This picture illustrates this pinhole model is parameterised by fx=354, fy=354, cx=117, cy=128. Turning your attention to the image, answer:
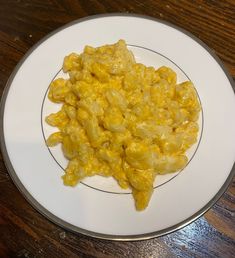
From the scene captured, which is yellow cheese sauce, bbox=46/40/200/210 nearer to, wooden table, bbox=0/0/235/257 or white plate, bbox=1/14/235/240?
white plate, bbox=1/14/235/240

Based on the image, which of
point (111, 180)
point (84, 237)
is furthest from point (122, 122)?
point (84, 237)

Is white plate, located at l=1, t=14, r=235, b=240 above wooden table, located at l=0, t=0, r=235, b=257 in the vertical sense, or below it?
above

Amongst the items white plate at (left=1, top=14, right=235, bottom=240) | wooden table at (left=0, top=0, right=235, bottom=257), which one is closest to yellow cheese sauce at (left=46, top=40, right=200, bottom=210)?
white plate at (left=1, top=14, right=235, bottom=240)

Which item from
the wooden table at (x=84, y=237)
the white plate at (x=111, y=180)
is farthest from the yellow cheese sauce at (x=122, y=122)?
the wooden table at (x=84, y=237)

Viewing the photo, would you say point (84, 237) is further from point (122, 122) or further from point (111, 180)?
point (122, 122)
